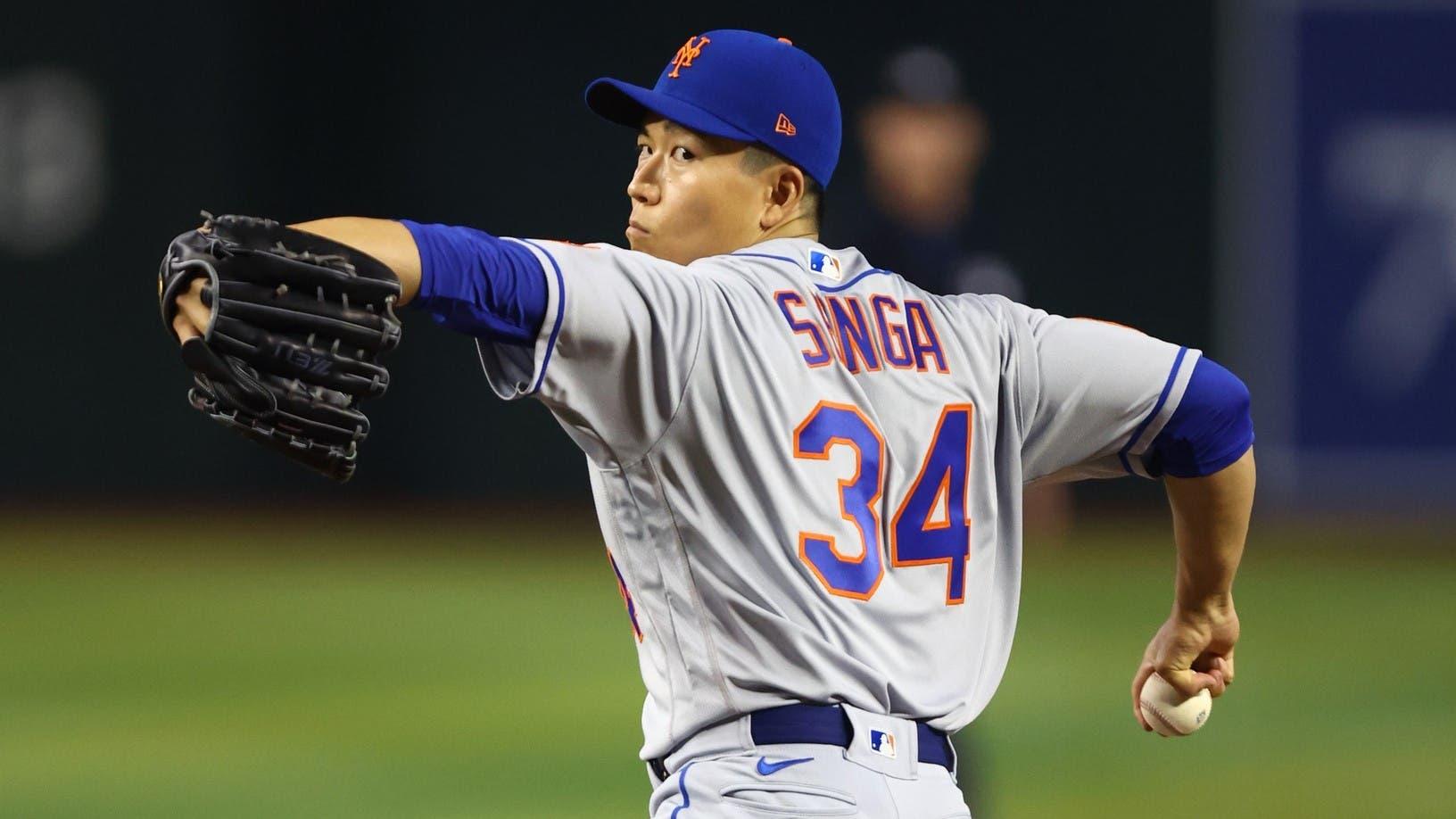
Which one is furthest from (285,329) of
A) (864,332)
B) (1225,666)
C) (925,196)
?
(925,196)

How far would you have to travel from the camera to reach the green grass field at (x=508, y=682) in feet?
21.0

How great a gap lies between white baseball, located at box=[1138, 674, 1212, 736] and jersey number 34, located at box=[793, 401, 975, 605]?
2.35ft

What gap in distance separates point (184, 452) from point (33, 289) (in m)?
1.51

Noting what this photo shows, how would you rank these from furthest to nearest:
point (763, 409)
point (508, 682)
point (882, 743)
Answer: point (508, 682) < point (882, 743) < point (763, 409)

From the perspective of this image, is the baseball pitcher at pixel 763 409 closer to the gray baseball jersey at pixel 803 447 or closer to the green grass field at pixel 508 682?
the gray baseball jersey at pixel 803 447

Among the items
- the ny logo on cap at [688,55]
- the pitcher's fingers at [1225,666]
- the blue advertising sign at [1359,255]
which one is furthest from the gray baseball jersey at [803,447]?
the blue advertising sign at [1359,255]

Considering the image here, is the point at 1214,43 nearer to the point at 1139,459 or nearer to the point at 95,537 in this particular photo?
the point at 95,537

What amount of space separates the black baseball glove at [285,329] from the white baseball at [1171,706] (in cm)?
171

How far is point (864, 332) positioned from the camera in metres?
2.85

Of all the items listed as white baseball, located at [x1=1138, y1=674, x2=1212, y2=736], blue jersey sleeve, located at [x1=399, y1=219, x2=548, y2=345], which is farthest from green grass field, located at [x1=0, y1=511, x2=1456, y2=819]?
blue jersey sleeve, located at [x1=399, y1=219, x2=548, y2=345]

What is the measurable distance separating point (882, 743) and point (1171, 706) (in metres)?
0.92

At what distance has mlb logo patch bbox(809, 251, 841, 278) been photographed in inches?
115

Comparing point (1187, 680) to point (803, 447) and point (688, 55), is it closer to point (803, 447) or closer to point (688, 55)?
point (803, 447)

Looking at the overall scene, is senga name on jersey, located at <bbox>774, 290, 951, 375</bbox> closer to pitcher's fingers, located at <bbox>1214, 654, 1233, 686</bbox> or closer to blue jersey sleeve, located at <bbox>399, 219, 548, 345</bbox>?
blue jersey sleeve, located at <bbox>399, 219, 548, 345</bbox>
